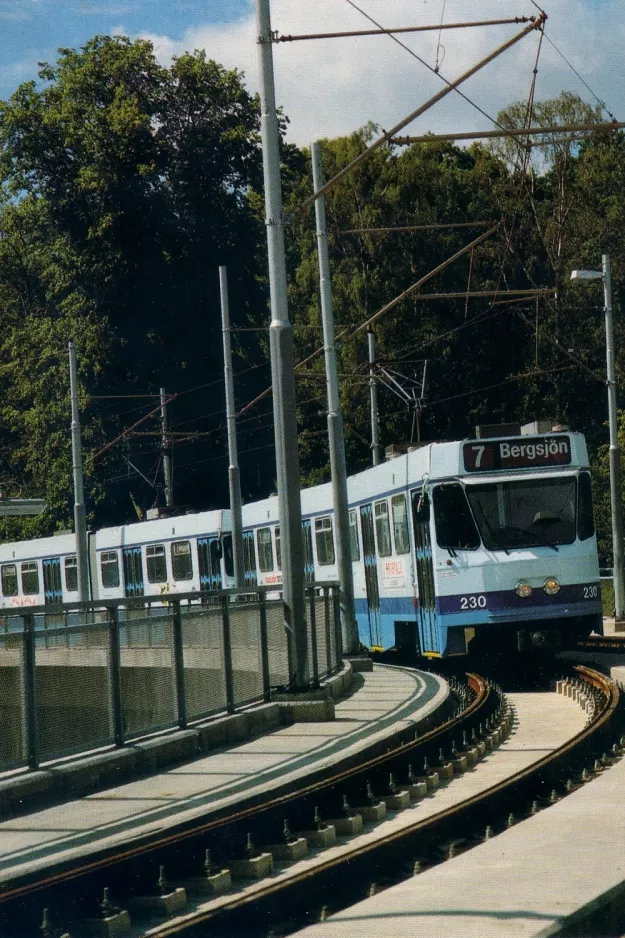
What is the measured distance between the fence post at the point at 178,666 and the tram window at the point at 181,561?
23116mm

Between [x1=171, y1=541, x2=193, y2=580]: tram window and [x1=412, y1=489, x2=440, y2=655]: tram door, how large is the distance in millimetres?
15011

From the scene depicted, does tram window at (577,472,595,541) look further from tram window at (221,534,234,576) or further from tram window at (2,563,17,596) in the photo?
tram window at (2,563,17,596)

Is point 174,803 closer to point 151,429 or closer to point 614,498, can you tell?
point 614,498

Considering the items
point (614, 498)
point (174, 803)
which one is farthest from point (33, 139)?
point (174, 803)

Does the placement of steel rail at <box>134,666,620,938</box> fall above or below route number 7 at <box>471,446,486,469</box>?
below

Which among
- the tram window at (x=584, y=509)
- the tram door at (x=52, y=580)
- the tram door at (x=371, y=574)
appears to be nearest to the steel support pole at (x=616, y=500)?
the tram door at (x=371, y=574)

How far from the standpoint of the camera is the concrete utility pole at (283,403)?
16422 mm

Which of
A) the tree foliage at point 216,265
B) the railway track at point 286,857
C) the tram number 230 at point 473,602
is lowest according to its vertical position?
the railway track at point 286,857

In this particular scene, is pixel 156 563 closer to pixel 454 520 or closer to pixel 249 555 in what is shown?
pixel 249 555

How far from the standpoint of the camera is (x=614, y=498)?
3081 cm

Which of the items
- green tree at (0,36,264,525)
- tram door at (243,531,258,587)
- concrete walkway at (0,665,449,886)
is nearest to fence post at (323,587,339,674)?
concrete walkway at (0,665,449,886)

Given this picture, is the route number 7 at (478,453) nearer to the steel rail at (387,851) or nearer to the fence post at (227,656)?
the fence post at (227,656)

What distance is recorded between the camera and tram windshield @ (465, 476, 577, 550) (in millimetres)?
21047

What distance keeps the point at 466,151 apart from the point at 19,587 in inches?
1260
